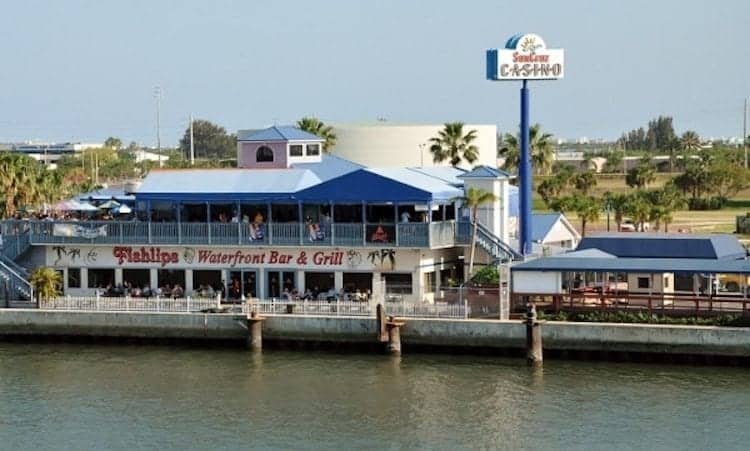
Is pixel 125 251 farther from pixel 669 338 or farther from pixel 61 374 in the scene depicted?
pixel 669 338

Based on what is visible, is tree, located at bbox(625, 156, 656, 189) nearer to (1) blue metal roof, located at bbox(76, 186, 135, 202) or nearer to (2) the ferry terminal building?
(1) blue metal roof, located at bbox(76, 186, 135, 202)

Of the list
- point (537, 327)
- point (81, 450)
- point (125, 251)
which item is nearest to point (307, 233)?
point (125, 251)

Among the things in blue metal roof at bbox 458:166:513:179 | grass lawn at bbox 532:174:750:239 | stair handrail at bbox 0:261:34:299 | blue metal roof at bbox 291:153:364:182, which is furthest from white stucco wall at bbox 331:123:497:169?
stair handrail at bbox 0:261:34:299

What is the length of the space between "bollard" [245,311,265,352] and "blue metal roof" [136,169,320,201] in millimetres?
6787

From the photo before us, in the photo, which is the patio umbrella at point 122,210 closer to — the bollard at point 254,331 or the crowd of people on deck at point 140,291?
the crowd of people on deck at point 140,291

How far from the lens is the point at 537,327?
4800 cm

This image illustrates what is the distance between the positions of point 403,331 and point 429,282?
6487mm

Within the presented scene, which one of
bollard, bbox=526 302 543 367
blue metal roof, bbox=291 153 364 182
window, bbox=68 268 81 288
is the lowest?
bollard, bbox=526 302 543 367

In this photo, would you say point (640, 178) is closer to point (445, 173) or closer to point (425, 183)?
point (445, 173)

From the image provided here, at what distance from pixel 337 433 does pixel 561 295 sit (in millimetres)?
13367

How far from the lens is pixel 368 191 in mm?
55125

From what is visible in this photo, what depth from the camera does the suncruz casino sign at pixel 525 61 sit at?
195 ft

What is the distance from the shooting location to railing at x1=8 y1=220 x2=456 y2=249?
55031mm

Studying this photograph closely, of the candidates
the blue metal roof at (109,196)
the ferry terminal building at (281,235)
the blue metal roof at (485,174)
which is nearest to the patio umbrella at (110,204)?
the blue metal roof at (109,196)
